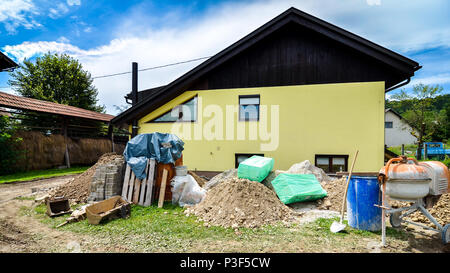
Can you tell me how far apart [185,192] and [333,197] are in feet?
12.8

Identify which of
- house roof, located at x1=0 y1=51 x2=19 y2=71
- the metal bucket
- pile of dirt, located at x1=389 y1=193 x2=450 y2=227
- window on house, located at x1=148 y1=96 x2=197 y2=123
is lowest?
pile of dirt, located at x1=389 y1=193 x2=450 y2=227

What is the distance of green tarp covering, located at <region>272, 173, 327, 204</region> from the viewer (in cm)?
501

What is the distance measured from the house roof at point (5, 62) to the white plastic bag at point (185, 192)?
13412 mm

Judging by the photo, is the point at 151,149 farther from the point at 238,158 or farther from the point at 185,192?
the point at 238,158

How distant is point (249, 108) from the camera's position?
7.79 metres

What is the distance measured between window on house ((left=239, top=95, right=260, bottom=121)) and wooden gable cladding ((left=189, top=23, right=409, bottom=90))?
1.61ft

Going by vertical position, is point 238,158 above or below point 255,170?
above

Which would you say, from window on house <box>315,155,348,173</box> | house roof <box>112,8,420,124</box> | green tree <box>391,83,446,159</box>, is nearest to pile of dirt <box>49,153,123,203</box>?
house roof <box>112,8,420,124</box>

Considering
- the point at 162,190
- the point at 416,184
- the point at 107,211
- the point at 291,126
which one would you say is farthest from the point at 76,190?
the point at 416,184

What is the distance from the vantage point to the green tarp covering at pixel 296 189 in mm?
5012

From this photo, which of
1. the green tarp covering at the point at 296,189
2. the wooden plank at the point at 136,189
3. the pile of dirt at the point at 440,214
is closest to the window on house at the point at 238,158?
the green tarp covering at the point at 296,189

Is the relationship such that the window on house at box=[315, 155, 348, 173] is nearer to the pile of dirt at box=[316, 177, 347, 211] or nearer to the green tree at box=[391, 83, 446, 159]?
the pile of dirt at box=[316, 177, 347, 211]

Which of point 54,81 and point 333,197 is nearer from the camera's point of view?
point 333,197
